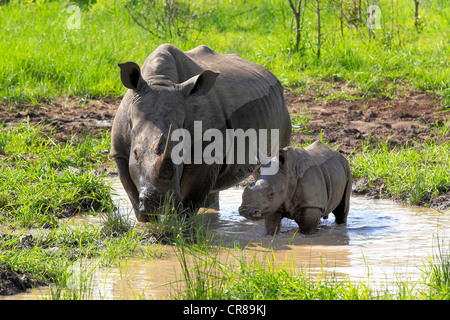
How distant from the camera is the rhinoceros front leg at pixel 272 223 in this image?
5.79 meters

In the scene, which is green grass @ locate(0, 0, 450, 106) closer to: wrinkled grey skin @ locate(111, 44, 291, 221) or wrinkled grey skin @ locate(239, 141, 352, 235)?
wrinkled grey skin @ locate(111, 44, 291, 221)

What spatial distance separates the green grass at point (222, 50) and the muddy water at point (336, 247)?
3.55 m

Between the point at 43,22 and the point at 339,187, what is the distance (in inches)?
313

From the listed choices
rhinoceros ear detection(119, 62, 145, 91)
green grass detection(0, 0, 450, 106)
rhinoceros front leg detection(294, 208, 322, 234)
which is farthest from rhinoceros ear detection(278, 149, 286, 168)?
green grass detection(0, 0, 450, 106)

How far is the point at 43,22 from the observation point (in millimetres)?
12430

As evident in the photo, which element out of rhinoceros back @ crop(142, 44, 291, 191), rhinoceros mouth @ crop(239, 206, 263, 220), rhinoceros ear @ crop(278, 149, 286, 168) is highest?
rhinoceros back @ crop(142, 44, 291, 191)

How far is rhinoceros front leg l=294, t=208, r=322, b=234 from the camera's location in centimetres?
573

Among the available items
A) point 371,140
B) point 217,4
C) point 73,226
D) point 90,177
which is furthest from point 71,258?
point 217,4

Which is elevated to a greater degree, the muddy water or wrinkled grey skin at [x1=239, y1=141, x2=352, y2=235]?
wrinkled grey skin at [x1=239, y1=141, x2=352, y2=235]

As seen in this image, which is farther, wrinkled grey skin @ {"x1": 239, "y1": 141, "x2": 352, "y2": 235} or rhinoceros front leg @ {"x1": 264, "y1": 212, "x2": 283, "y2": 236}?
rhinoceros front leg @ {"x1": 264, "y1": 212, "x2": 283, "y2": 236}

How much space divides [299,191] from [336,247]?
1.70 feet

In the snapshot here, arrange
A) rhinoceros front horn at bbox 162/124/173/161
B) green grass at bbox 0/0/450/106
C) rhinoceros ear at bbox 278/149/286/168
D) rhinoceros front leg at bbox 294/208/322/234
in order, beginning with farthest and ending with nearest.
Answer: green grass at bbox 0/0/450/106 → rhinoceros front leg at bbox 294/208/322/234 → rhinoceros ear at bbox 278/149/286/168 → rhinoceros front horn at bbox 162/124/173/161

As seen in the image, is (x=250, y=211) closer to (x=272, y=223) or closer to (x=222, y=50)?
(x=272, y=223)

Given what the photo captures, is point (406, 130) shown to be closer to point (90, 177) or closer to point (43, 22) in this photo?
point (90, 177)
